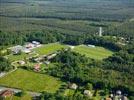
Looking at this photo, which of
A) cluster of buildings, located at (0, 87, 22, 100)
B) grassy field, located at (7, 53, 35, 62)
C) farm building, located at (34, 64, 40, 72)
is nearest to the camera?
cluster of buildings, located at (0, 87, 22, 100)

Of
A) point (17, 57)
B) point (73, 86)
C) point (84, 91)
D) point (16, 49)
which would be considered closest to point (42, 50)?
point (16, 49)

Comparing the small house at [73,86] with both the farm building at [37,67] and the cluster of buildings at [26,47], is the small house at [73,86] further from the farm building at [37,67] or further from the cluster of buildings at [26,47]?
the cluster of buildings at [26,47]

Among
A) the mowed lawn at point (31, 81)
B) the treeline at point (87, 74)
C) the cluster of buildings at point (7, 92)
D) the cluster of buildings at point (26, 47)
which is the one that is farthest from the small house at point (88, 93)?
the cluster of buildings at point (26, 47)

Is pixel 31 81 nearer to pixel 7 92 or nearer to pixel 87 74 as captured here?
pixel 7 92

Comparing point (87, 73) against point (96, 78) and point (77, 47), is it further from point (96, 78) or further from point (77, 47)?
point (77, 47)

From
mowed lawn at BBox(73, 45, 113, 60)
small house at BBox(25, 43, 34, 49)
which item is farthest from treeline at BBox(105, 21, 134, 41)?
small house at BBox(25, 43, 34, 49)

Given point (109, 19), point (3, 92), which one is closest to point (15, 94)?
point (3, 92)

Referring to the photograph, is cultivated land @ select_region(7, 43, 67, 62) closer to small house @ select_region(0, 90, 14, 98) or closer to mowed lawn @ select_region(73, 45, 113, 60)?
mowed lawn @ select_region(73, 45, 113, 60)
